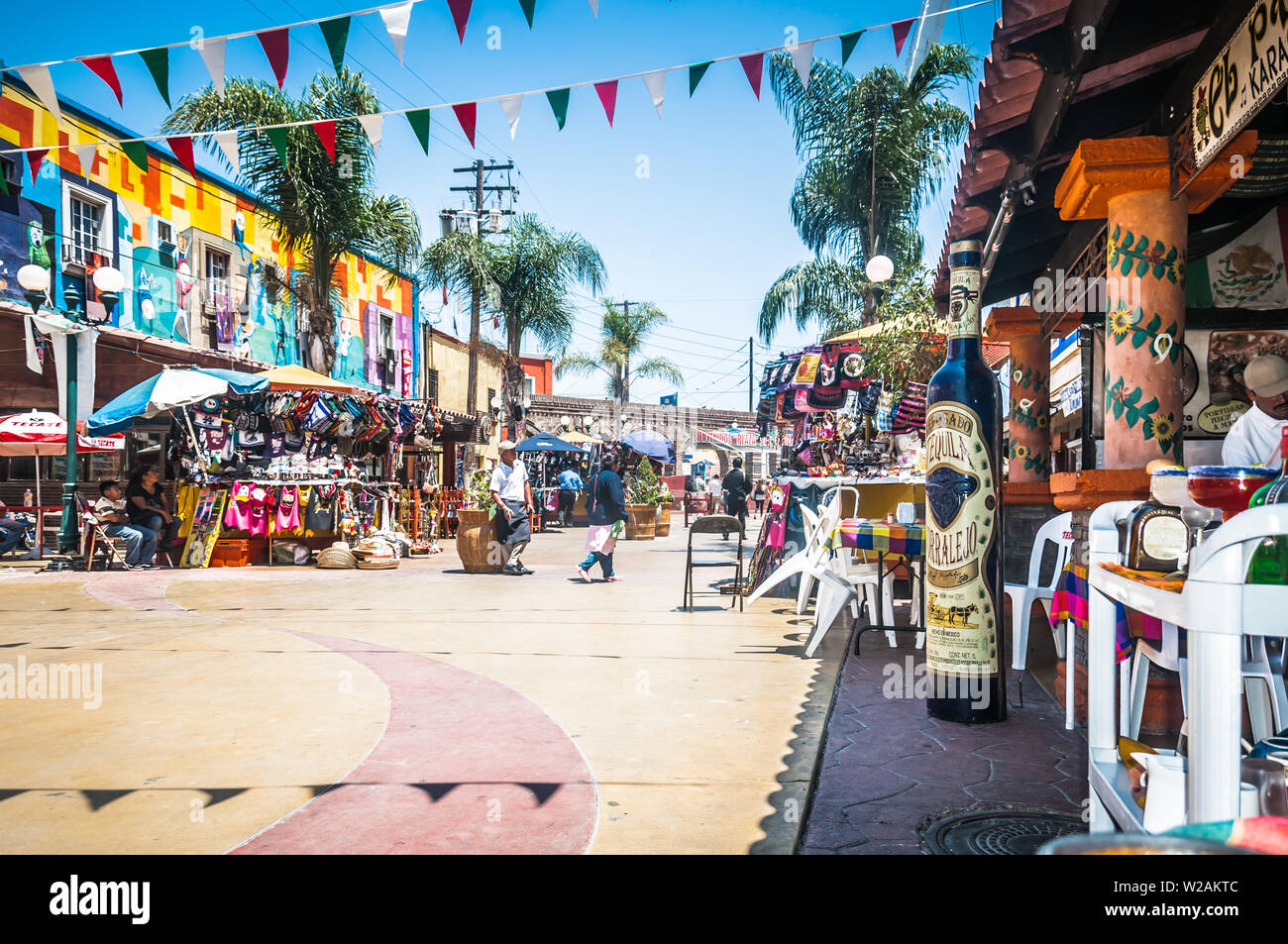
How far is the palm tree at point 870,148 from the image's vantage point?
1886 centimetres

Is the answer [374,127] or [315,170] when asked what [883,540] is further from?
[315,170]

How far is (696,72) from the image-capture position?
6309 mm

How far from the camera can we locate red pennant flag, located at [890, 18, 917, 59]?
19.1ft

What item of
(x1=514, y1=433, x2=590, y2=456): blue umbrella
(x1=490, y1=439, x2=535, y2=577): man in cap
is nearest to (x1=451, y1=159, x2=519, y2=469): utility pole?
(x1=514, y1=433, x2=590, y2=456): blue umbrella

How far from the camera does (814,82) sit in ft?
62.0

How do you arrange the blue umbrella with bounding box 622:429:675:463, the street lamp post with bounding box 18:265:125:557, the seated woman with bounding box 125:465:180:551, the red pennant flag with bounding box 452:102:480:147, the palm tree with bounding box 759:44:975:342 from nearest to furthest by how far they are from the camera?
the red pennant flag with bounding box 452:102:480:147
the street lamp post with bounding box 18:265:125:557
the seated woman with bounding box 125:465:180:551
the palm tree with bounding box 759:44:975:342
the blue umbrella with bounding box 622:429:675:463

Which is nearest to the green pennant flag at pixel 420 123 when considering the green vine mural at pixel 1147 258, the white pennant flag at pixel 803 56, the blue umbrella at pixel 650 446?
the white pennant flag at pixel 803 56

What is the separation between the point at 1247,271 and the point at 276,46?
7.08m

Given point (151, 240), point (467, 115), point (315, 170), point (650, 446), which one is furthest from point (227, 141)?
point (650, 446)

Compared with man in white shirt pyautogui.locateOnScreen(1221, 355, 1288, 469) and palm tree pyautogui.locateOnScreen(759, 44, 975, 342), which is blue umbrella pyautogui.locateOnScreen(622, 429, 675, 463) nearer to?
palm tree pyautogui.locateOnScreen(759, 44, 975, 342)

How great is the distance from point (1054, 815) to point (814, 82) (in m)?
18.3

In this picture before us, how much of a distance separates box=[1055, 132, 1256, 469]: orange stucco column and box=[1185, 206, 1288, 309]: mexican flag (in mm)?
2514
